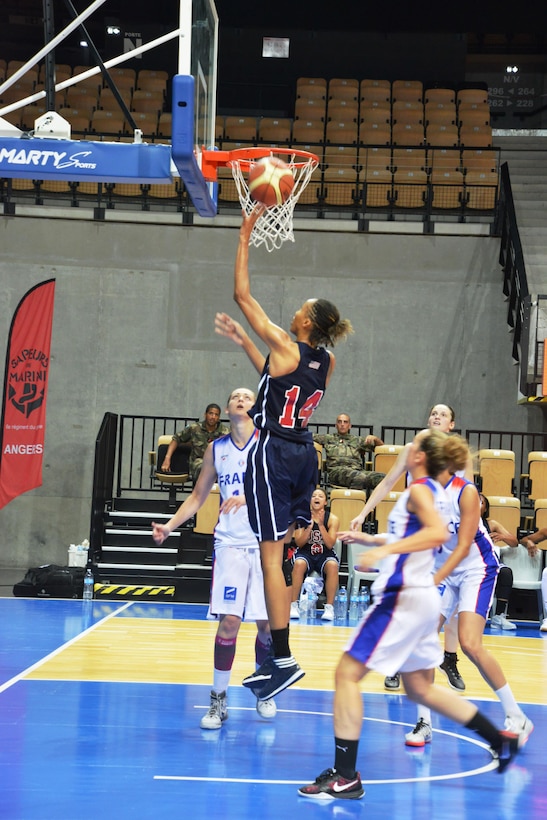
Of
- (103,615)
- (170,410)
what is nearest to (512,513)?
(103,615)

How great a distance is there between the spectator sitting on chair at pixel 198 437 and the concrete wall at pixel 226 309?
6.88ft

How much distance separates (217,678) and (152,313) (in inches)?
403

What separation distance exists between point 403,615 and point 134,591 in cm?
857

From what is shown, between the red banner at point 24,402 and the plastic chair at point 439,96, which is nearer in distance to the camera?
the red banner at point 24,402

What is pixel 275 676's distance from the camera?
199 inches

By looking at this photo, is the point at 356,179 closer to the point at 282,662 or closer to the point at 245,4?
the point at 245,4

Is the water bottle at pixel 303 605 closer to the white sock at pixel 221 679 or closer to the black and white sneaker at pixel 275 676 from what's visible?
the white sock at pixel 221 679

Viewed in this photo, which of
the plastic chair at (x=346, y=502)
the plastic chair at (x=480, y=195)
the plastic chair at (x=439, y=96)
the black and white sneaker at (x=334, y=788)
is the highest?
the plastic chair at (x=439, y=96)

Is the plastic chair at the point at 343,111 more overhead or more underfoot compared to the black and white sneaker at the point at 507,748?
more overhead

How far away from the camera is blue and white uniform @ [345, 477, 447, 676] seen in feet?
14.3

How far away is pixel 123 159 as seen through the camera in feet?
20.2

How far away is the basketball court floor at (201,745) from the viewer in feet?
14.4

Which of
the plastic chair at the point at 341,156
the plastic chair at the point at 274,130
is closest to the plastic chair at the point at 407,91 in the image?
the plastic chair at the point at 274,130

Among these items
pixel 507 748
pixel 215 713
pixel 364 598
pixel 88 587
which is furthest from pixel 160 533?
pixel 88 587
